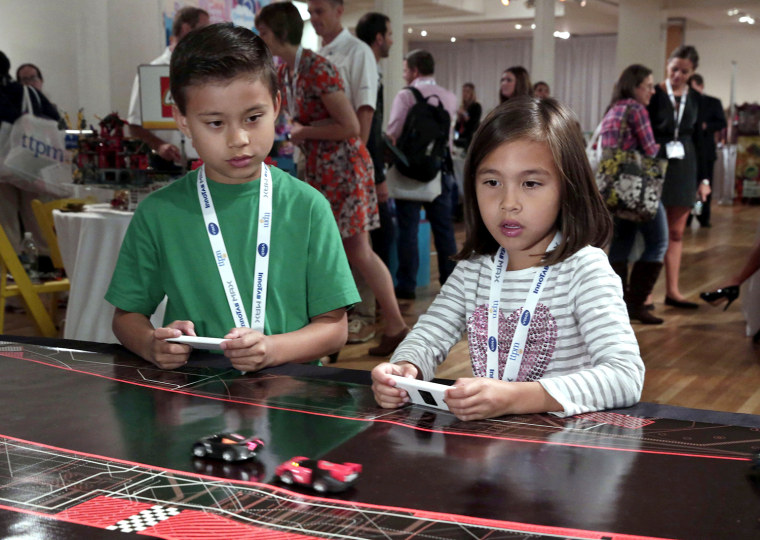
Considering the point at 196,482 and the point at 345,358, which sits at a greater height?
the point at 196,482

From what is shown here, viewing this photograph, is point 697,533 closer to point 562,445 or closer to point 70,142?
point 562,445

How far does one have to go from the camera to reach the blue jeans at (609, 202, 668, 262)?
4574 mm

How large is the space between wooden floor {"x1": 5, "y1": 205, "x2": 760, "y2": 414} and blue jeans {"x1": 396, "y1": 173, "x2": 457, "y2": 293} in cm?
19

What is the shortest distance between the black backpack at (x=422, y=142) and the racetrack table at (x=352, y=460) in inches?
147

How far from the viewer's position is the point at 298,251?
165cm

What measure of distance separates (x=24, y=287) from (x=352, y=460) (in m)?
3.64

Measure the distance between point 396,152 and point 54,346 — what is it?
3.43 metres

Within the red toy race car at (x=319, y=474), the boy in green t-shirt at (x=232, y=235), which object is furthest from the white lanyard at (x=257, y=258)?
the red toy race car at (x=319, y=474)

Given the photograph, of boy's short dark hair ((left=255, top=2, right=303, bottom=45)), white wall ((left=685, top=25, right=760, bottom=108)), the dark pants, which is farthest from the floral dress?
white wall ((left=685, top=25, right=760, bottom=108))

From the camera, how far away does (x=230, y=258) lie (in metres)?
1.62

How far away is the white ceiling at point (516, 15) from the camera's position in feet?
46.1

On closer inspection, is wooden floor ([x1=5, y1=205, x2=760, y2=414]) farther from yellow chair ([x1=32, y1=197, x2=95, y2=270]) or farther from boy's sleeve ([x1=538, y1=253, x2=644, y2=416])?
boy's sleeve ([x1=538, y1=253, x2=644, y2=416])

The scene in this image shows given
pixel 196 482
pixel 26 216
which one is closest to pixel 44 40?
pixel 26 216

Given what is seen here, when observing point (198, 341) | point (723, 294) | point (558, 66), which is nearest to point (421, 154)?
point (723, 294)
